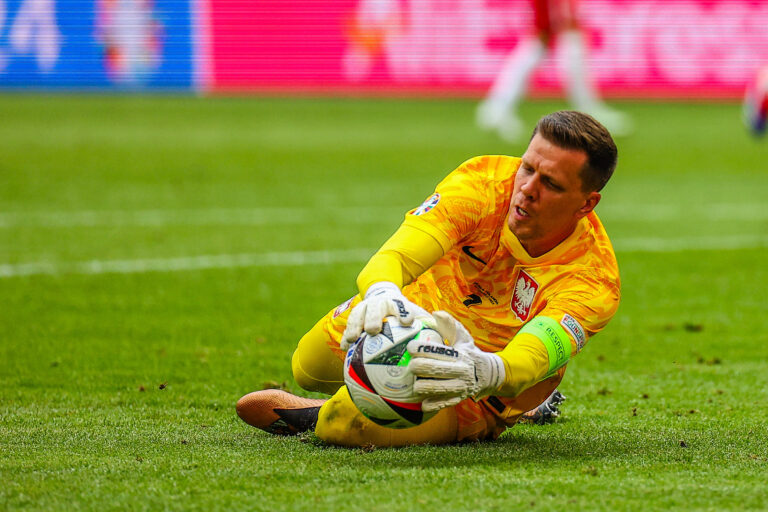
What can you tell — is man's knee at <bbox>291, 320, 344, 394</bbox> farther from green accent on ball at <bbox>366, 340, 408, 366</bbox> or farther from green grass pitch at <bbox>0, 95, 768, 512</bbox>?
green accent on ball at <bbox>366, 340, 408, 366</bbox>

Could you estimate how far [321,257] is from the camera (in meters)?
9.93

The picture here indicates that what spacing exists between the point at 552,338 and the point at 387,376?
62 centimetres

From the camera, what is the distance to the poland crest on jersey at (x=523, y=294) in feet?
15.1

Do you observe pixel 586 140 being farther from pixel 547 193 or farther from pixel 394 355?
pixel 394 355

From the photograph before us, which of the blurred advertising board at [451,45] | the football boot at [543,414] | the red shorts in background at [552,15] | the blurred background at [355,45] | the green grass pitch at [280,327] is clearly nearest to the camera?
the green grass pitch at [280,327]

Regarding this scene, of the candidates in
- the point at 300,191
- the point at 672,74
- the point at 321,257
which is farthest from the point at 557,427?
the point at 672,74

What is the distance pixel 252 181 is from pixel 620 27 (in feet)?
45.3

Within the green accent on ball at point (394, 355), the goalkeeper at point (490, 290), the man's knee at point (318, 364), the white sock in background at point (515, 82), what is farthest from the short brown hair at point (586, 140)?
the white sock in background at point (515, 82)

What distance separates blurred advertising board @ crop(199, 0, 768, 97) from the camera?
2508cm

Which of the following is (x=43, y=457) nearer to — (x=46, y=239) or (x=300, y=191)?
(x=46, y=239)

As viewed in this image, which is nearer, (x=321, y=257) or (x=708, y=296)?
(x=708, y=296)

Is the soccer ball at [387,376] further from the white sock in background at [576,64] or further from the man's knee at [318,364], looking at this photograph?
the white sock in background at [576,64]

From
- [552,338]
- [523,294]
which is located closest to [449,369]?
[552,338]

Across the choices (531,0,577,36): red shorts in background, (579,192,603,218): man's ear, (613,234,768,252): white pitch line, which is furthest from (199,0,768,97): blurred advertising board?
(579,192,603,218): man's ear
